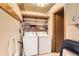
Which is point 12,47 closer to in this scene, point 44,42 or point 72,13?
point 44,42

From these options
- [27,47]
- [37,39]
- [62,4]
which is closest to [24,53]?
[27,47]

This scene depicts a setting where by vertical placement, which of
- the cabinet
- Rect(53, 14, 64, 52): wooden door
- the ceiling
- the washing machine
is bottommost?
the washing machine

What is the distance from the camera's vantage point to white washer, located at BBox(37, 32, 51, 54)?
0.99 meters

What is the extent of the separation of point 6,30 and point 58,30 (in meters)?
0.45

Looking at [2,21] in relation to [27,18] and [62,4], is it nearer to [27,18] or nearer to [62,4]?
[27,18]

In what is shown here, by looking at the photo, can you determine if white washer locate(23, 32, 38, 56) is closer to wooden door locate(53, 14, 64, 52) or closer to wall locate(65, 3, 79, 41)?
wooden door locate(53, 14, 64, 52)

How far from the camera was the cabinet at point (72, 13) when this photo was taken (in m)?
0.94

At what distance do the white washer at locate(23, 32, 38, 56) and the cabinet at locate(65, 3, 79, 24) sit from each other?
1.07 feet

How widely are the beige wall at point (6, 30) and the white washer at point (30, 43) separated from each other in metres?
0.08

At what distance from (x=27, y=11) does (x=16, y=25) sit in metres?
0.16

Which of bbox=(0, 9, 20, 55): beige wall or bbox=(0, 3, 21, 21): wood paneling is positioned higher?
bbox=(0, 3, 21, 21): wood paneling

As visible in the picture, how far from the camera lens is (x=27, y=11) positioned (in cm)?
98

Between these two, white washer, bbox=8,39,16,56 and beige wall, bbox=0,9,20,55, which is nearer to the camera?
beige wall, bbox=0,9,20,55

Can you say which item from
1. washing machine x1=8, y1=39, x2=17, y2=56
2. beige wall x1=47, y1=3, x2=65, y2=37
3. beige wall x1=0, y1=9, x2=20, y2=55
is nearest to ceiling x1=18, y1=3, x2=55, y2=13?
beige wall x1=47, y1=3, x2=65, y2=37
